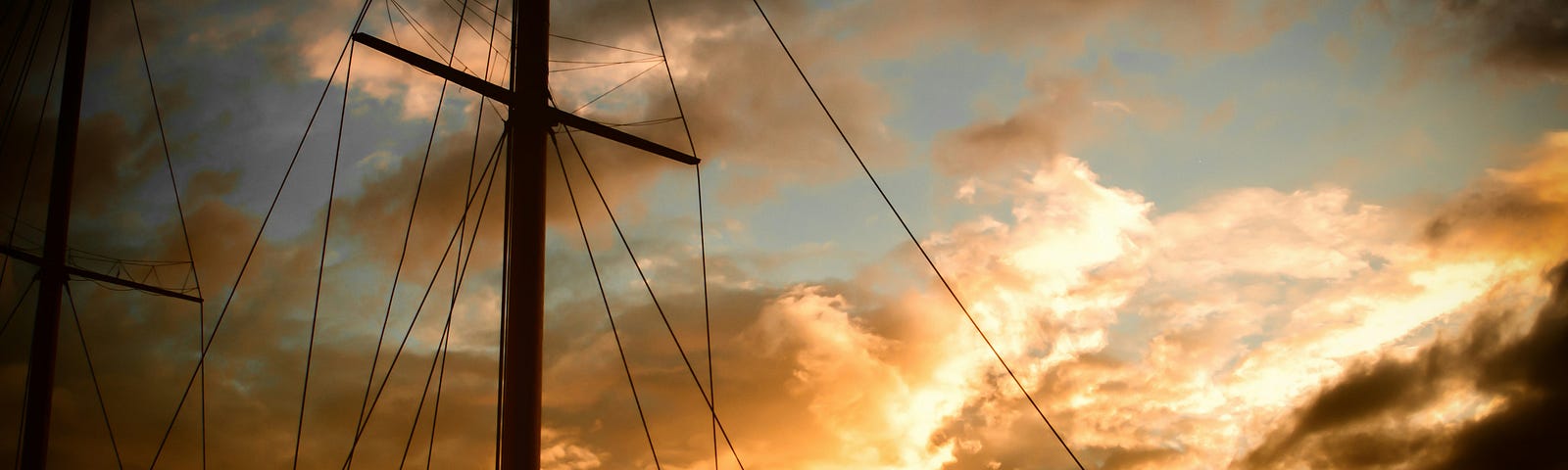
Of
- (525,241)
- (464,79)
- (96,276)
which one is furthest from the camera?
(96,276)

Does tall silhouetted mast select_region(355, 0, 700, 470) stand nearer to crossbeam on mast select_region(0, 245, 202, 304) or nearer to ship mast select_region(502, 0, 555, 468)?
ship mast select_region(502, 0, 555, 468)

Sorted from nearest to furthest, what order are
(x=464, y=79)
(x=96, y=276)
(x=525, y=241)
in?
(x=525, y=241) < (x=464, y=79) < (x=96, y=276)

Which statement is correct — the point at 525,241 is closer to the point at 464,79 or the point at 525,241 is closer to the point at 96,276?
the point at 464,79

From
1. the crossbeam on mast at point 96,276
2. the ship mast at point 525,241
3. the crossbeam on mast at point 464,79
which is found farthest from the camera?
the crossbeam on mast at point 96,276

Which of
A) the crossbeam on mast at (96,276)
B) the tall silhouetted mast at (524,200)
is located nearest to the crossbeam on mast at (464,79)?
the tall silhouetted mast at (524,200)

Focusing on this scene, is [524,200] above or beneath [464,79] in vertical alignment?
beneath

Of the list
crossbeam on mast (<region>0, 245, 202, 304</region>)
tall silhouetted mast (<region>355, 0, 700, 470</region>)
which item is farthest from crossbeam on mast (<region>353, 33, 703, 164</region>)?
crossbeam on mast (<region>0, 245, 202, 304</region>)

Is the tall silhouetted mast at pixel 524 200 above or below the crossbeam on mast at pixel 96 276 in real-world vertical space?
below

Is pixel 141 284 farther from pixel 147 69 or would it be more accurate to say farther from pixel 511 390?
pixel 511 390

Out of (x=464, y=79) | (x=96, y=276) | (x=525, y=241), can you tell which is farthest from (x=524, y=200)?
(x=96, y=276)

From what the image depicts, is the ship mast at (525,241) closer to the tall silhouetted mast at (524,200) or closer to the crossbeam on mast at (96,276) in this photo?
the tall silhouetted mast at (524,200)

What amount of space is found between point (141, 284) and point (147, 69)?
470 cm

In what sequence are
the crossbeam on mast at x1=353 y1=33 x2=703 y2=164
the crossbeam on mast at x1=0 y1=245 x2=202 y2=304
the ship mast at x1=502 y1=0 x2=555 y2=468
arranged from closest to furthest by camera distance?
the ship mast at x1=502 y1=0 x2=555 y2=468
the crossbeam on mast at x1=353 y1=33 x2=703 y2=164
the crossbeam on mast at x1=0 y1=245 x2=202 y2=304

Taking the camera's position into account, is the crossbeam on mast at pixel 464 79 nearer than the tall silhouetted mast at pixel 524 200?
No
